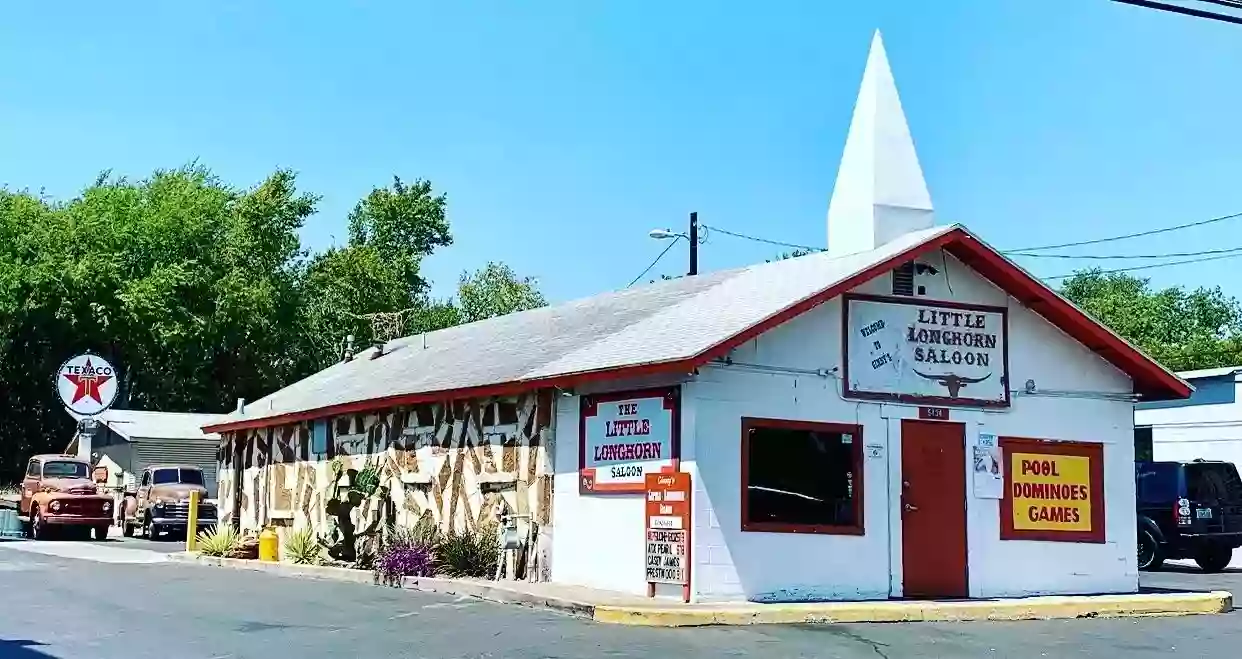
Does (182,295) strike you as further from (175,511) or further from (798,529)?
(798,529)

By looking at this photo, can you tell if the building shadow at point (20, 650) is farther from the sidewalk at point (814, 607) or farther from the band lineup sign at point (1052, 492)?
the band lineup sign at point (1052, 492)

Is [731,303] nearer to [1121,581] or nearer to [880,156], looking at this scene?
[880,156]

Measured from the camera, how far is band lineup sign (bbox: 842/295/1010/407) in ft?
61.1

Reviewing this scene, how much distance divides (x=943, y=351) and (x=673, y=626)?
622cm

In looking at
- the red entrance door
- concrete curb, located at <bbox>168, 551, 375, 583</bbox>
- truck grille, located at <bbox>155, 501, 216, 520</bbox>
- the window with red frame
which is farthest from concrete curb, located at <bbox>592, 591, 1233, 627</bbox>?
truck grille, located at <bbox>155, 501, 216, 520</bbox>

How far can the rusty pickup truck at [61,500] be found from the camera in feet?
116

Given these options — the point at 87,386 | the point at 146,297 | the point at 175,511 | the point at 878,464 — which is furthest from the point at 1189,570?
the point at 146,297

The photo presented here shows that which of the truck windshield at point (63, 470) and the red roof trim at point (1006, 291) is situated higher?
the red roof trim at point (1006, 291)

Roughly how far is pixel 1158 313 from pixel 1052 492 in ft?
217

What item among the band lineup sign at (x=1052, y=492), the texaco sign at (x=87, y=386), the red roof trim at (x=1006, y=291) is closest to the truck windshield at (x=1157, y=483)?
the red roof trim at (x=1006, y=291)

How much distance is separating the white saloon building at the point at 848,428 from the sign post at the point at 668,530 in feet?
0.09

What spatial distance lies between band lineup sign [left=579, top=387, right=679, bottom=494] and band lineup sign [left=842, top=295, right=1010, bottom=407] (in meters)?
2.57

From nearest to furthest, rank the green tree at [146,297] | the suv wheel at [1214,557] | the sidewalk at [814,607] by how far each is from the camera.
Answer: the sidewalk at [814,607], the suv wheel at [1214,557], the green tree at [146,297]

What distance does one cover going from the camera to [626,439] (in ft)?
59.8
